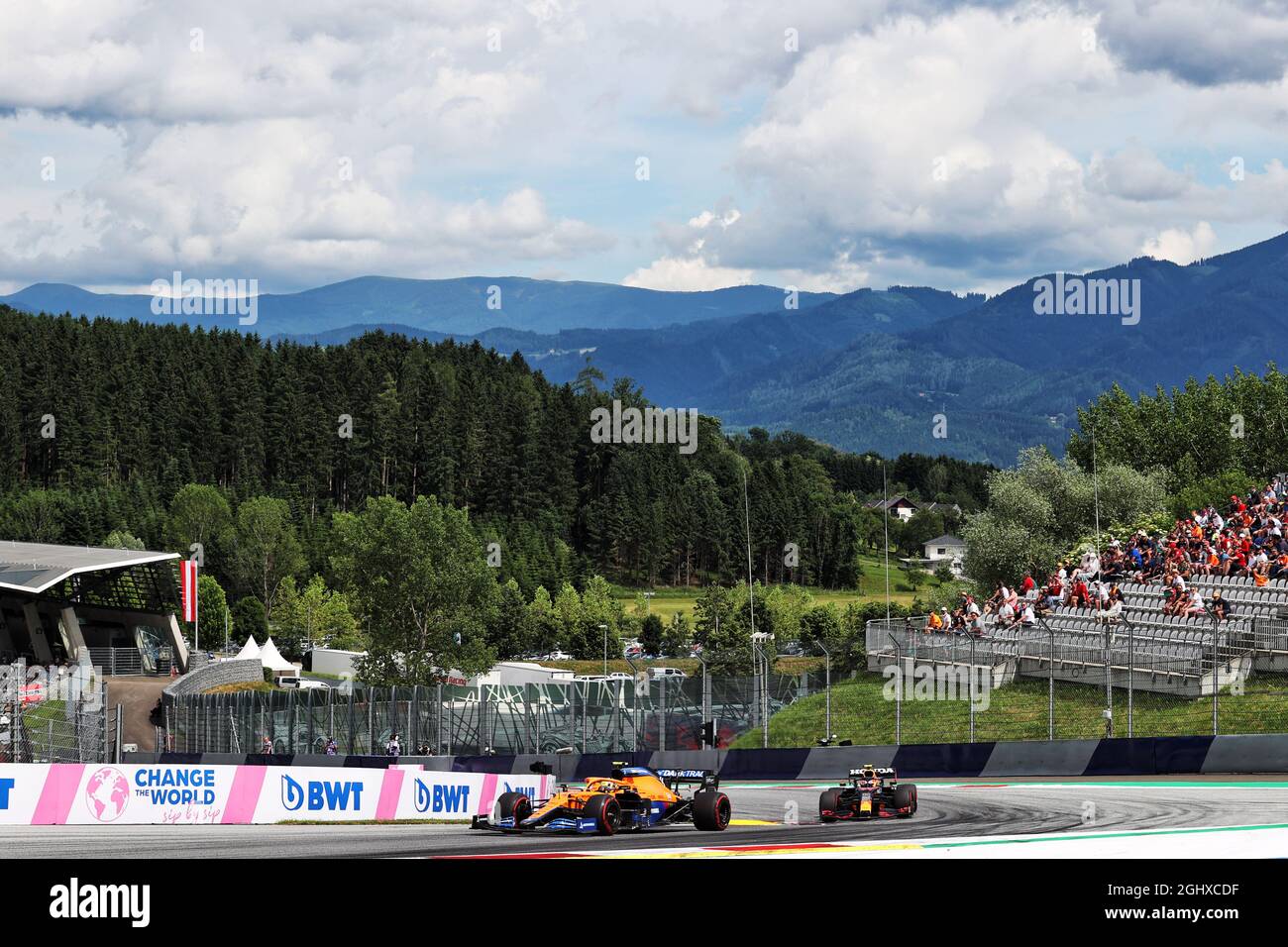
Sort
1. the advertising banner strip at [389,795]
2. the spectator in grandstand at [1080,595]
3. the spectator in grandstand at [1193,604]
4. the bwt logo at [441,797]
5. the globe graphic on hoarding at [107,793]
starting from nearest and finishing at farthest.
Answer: the globe graphic on hoarding at [107,793] → the advertising banner strip at [389,795] → the bwt logo at [441,797] → the spectator in grandstand at [1193,604] → the spectator in grandstand at [1080,595]

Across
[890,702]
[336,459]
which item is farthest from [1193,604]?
[336,459]

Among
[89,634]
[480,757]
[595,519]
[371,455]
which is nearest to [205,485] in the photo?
[371,455]

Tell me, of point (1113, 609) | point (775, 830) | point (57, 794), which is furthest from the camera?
point (1113, 609)

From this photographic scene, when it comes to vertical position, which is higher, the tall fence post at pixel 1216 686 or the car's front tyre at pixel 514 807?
the tall fence post at pixel 1216 686

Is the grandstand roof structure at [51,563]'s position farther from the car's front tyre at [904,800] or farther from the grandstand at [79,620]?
the car's front tyre at [904,800]

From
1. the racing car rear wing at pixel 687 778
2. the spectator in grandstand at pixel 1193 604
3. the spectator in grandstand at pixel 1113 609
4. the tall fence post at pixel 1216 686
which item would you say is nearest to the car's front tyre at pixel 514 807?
the racing car rear wing at pixel 687 778

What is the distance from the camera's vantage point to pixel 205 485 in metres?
171

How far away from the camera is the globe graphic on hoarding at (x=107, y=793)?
22688 millimetres

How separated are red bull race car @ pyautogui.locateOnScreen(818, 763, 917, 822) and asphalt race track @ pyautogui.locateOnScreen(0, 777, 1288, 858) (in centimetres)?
45

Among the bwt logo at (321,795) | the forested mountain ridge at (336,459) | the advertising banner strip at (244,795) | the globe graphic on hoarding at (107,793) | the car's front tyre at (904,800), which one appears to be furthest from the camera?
the forested mountain ridge at (336,459)

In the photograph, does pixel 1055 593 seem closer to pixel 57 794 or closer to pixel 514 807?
pixel 514 807

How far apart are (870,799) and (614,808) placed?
4.71 m

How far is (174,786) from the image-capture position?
77.5 feet
